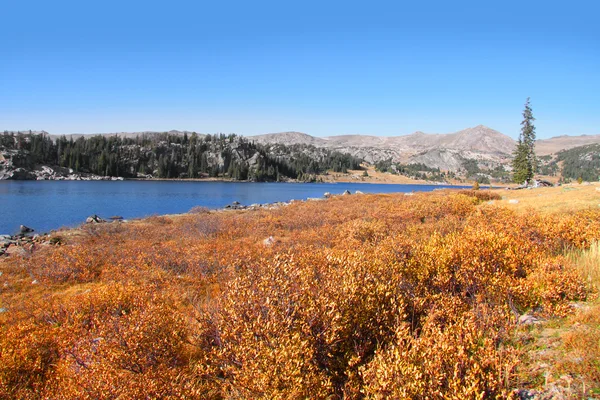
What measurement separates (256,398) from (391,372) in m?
2.13

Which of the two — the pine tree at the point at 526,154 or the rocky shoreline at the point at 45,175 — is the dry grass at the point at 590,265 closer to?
the pine tree at the point at 526,154

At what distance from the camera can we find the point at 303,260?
1034 centimetres

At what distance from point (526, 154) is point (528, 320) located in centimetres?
9085

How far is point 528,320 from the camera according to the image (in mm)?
7910

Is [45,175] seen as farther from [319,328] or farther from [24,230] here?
[319,328]

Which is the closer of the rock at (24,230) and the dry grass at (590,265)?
the dry grass at (590,265)

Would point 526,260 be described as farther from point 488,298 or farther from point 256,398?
point 256,398

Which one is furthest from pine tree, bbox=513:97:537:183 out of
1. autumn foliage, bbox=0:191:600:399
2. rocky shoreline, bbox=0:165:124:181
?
rocky shoreline, bbox=0:165:124:181

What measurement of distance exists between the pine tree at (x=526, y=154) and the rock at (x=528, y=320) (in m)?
89.0

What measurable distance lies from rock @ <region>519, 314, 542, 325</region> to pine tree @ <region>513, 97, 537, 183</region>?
89.0 meters

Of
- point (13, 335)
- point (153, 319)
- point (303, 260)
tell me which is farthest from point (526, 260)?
point (13, 335)

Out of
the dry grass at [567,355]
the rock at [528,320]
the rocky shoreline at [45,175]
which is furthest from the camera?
the rocky shoreline at [45,175]

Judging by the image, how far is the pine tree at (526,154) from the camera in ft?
270

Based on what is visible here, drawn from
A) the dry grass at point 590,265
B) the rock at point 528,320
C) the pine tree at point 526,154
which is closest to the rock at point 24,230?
the rock at point 528,320
